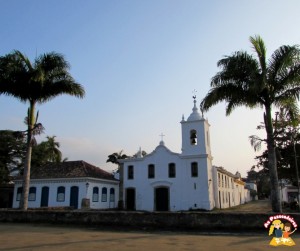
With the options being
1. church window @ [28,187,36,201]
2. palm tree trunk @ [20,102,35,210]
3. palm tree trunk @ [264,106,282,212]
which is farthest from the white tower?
palm tree trunk @ [20,102,35,210]

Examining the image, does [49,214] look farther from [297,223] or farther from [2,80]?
[297,223]

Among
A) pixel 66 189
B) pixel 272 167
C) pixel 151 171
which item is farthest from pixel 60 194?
pixel 272 167

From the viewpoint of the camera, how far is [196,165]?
3278cm

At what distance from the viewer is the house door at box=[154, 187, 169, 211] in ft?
109

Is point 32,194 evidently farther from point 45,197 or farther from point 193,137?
point 193,137

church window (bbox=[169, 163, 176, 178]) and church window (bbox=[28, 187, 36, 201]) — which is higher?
church window (bbox=[169, 163, 176, 178])

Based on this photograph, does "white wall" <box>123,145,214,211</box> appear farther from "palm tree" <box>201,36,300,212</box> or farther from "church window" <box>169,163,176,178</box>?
"palm tree" <box>201,36,300,212</box>

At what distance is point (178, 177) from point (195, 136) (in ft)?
14.9

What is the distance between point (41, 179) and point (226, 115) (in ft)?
73.1

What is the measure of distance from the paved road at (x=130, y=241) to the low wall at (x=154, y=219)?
0.97 metres

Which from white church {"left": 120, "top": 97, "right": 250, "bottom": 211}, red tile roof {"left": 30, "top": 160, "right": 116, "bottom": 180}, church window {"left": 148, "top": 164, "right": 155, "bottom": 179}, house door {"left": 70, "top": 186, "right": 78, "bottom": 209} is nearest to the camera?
house door {"left": 70, "top": 186, "right": 78, "bottom": 209}

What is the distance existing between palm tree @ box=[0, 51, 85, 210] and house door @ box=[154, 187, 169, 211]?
656 inches

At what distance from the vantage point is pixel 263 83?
48.9 ft

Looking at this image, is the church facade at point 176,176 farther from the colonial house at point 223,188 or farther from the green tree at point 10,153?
the green tree at point 10,153
